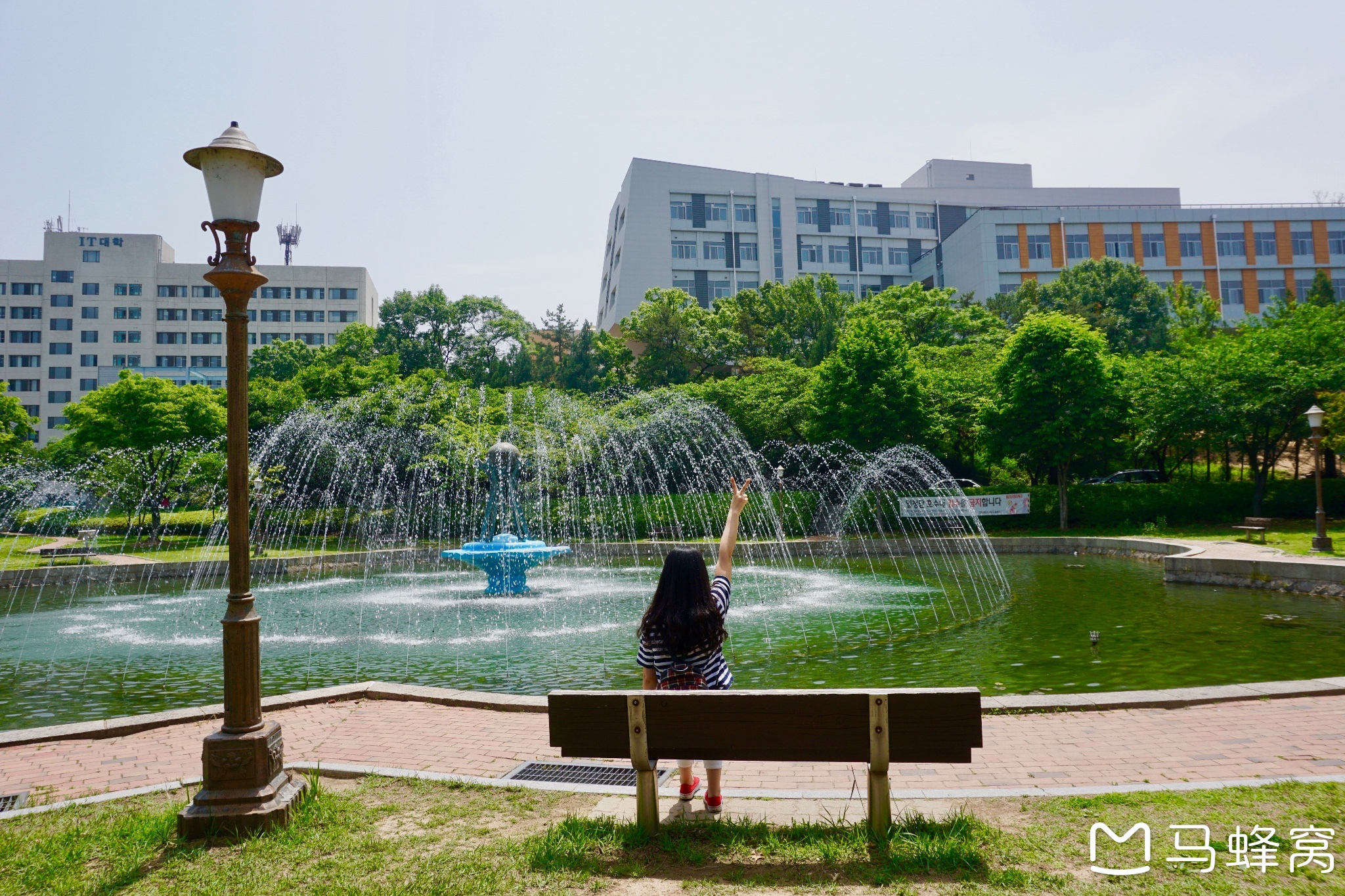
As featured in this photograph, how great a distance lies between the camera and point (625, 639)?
11797 mm

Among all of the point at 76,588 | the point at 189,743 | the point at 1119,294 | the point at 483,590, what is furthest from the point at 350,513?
the point at 1119,294

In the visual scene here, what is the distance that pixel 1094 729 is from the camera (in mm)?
6418

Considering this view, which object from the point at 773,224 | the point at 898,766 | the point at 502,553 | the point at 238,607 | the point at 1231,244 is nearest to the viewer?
the point at 238,607

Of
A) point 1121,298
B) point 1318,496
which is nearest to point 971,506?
point 1318,496

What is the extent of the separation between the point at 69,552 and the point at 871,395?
2810 cm

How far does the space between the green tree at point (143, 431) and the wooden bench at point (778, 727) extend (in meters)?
33.1

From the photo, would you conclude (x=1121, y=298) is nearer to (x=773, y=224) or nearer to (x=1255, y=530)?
(x=773, y=224)

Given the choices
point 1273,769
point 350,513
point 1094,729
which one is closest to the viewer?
point 1273,769

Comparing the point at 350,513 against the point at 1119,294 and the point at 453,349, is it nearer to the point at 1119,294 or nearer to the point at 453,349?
the point at 453,349

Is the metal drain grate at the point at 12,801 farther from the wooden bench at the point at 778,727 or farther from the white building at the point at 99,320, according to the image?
the white building at the point at 99,320

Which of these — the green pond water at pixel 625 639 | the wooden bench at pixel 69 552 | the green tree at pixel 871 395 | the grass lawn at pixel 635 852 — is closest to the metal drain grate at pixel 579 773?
the grass lawn at pixel 635 852

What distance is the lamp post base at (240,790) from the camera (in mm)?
4504

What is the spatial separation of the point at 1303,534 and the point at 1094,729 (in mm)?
22137

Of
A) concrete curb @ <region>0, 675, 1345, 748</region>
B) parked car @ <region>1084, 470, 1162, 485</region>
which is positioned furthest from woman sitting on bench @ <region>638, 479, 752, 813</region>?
parked car @ <region>1084, 470, 1162, 485</region>
